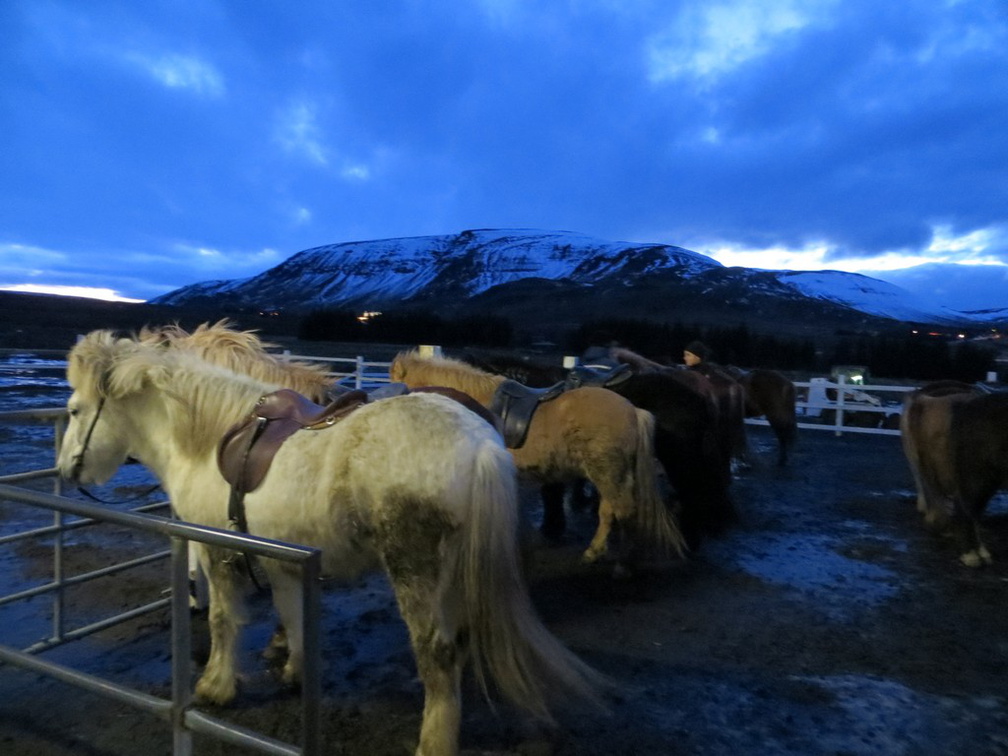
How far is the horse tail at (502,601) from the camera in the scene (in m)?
2.27

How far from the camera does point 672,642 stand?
3.65m

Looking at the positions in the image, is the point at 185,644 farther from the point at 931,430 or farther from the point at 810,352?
the point at 810,352

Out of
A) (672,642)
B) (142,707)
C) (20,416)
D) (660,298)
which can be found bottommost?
(672,642)

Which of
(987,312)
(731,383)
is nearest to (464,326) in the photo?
(731,383)

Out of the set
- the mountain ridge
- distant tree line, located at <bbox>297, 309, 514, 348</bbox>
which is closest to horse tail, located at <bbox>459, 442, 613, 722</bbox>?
distant tree line, located at <bbox>297, 309, 514, 348</bbox>

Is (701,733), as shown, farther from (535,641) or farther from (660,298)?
(660,298)

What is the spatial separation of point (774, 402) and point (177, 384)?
29.6 ft

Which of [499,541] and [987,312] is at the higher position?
[987,312]

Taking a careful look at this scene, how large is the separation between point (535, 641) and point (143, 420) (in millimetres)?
2164

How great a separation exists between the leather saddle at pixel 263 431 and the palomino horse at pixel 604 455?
2121 mm

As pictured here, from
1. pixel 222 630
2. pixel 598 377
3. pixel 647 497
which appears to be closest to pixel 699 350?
pixel 598 377

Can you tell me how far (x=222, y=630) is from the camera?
2.85m

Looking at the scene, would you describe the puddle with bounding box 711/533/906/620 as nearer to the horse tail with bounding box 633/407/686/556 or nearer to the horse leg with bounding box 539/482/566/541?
the horse tail with bounding box 633/407/686/556

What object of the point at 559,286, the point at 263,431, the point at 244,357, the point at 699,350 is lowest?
the point at 263,431
